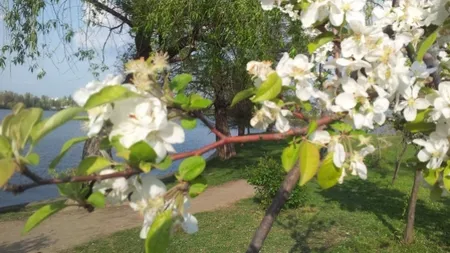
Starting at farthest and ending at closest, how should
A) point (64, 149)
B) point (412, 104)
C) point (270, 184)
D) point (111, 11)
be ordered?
1. point (111, 11)
2. point (270, 184)
3. point (412, 104)
4. point (64, 149)

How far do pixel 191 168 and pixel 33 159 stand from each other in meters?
0.18

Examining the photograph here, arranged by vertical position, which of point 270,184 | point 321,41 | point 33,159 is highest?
point 321,41

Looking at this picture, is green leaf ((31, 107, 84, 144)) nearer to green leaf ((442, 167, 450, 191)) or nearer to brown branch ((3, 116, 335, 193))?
brown branch ((3, 116, 335, 193))

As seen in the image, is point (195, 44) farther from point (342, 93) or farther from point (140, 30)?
point (342, 93)

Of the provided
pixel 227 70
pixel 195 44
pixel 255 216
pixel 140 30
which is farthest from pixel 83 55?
pixel 255 216

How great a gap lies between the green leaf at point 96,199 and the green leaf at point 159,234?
65mm

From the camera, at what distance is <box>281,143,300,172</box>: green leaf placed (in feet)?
2.38

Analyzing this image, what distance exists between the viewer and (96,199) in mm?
537

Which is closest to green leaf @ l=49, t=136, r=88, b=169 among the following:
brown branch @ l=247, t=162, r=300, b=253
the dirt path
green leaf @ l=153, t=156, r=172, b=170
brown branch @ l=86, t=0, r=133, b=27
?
green leaf @ l=153, t=156, r=172, b=170

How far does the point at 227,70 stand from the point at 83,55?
8.74 ft

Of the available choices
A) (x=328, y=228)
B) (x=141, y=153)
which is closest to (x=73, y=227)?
(x=328, y=228)

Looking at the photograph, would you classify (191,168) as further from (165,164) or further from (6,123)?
(6,123)

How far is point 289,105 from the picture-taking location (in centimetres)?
77

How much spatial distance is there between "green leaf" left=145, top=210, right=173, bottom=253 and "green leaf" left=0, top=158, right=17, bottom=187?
161mm
